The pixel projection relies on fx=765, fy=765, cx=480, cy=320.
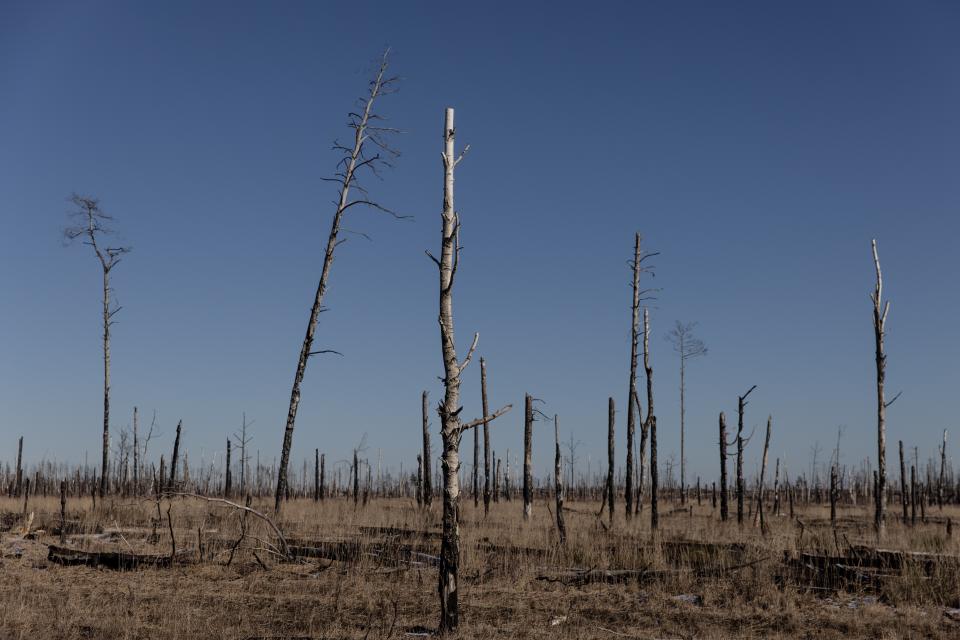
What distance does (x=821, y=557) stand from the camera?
12.7m

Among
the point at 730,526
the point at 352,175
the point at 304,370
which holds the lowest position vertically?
the point at 730,526

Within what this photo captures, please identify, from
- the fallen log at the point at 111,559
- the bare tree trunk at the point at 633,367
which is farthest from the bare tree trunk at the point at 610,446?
the fallen log at the point at 111,559

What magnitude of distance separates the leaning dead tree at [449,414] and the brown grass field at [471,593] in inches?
26.8

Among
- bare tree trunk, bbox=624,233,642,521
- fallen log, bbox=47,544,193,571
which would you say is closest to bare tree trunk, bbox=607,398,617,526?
bare tree trunk, bbox=624,233,642,521

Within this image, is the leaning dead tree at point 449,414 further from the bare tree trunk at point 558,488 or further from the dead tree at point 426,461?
the dead tree at point 426,461

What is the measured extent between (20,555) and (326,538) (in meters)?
5.71

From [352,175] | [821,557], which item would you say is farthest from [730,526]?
[352,175]

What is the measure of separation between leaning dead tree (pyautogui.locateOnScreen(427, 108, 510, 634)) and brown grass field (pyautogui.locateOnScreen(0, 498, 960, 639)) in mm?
681

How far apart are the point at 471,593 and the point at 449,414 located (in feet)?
13.9

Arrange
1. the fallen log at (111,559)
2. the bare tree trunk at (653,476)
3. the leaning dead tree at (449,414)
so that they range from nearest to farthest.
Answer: the leaning dead tree at (449,414)
the fallen log at (111,559)
the bare tree trunk at (653,476)

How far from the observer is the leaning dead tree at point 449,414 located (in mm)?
8461

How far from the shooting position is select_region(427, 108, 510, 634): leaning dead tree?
8.46m

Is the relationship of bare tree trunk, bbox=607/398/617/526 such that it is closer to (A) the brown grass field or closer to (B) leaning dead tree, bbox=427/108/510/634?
(A) the brown grass field

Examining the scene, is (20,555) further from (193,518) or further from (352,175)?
(352,175)
